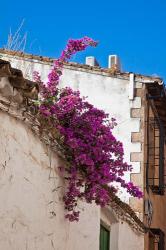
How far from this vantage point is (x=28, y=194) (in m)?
5.50

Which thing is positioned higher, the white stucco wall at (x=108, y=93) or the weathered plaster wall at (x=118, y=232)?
the white stucco wall at (x=108, y=93)

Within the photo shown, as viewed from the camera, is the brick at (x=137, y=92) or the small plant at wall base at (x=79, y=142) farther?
the brick at (x=137, y=92)

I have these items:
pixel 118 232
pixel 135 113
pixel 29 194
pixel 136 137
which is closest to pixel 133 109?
pixel 135 113

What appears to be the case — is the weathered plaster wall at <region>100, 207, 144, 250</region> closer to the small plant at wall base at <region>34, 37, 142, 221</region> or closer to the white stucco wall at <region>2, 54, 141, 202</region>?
the white stucco wall at <region>2, 54, 141, 202</region>

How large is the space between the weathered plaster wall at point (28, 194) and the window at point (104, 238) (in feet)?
9.01

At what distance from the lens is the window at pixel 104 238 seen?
970 centimetres

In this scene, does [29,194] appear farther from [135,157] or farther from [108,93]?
[108,93]

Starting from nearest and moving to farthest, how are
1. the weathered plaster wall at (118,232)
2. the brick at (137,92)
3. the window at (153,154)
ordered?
1. the weathered plaster wall at (118,232)
2. the brick at (137,92)
3. the window at (153,154)

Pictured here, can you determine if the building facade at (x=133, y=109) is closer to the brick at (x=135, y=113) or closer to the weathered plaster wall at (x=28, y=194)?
the brick at (x=135, y=113)

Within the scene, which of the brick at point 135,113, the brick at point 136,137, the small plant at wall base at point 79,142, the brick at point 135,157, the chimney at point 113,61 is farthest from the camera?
the chimney at point 113,61

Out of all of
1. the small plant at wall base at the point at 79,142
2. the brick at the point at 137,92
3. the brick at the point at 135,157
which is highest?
the brick at the point at 137,92

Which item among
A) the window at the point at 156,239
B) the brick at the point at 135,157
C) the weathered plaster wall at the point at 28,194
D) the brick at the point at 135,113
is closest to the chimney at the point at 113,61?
the brick at the point at 135,113

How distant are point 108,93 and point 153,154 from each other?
2095mm

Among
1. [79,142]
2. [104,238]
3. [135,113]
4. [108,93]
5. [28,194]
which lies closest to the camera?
[28,194]
